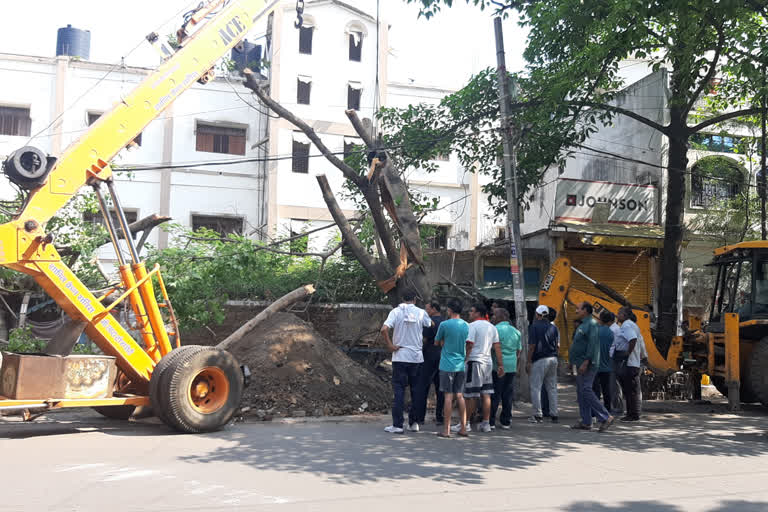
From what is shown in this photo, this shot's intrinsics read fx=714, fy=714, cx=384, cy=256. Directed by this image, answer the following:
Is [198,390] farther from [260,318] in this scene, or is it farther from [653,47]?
[653,47]

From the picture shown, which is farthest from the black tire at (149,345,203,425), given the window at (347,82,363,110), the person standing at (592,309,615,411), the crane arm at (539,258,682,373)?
the window at (347,82,363,110)

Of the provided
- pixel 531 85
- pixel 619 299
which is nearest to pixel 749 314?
pixel 619 299

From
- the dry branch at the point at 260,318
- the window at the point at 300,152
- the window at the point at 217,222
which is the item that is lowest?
the dry branch at the point at 260,318

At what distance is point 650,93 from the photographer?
2239 cm

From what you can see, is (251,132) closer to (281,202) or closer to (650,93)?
(281,202)

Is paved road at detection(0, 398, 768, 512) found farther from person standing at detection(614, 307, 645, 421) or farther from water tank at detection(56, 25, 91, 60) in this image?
water tank at detection(56, 25, 91, 60)

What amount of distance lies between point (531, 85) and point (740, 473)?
10320 mm

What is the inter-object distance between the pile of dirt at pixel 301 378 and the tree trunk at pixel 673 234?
23.4 feet

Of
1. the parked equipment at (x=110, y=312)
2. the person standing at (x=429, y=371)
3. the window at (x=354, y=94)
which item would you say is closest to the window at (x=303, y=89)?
the window at (x=354, y=94)

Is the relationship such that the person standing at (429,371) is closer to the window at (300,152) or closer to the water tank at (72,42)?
the window at (300,152)

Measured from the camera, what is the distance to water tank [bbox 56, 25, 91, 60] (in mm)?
29516

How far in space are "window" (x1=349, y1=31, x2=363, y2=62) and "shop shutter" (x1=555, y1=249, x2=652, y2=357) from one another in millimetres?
12699

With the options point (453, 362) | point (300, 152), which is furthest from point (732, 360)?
point (300, 152)

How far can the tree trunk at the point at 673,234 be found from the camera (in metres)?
16.2
